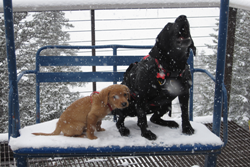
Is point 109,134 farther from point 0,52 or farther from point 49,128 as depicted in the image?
point 0,52

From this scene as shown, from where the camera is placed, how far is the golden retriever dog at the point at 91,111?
170cm

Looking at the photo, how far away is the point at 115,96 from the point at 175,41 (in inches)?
21.5

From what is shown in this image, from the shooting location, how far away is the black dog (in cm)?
160

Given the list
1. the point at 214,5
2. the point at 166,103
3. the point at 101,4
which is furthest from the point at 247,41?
the point at 166,103

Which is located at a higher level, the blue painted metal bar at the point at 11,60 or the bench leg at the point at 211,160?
the blue painted metal bar at the point at 11,60

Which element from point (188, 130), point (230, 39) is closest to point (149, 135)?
point (188, 130)

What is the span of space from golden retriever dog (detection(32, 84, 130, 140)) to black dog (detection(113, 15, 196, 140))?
130 millimetres

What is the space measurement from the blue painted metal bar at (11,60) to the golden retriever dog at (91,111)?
0.24m

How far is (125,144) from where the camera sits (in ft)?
5.45

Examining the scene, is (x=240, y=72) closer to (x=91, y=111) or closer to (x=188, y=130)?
(x=188, y=130)

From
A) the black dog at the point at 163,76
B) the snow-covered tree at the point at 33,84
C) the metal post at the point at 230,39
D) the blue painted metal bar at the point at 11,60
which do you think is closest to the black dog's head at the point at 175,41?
the black dog at the point at 163,76

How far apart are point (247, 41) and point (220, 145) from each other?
6.07 meters

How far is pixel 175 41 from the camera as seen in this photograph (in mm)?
1578

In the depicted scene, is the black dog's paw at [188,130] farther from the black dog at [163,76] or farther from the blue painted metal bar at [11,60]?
the blue painted metal bar at [11,60]
